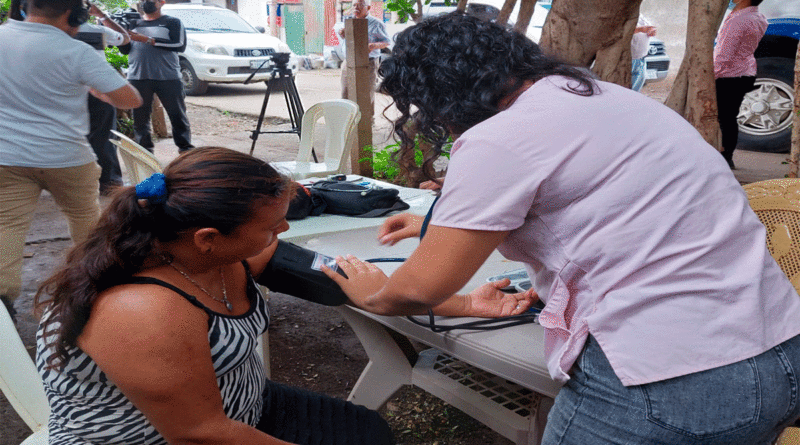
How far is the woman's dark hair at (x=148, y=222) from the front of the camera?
4.12ft

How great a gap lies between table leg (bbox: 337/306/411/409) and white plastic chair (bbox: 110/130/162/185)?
4.55 ft

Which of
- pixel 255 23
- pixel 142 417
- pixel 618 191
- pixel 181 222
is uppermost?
pixel 618 191

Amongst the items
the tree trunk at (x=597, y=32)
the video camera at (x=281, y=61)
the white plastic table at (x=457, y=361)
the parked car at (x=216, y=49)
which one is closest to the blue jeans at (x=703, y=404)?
the white plastic table at (x=457, y=361)

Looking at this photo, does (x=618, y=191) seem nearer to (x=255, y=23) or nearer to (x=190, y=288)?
(x=190, y=288)

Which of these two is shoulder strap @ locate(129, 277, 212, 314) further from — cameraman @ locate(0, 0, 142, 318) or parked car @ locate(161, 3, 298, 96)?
parked car @ locate(161, 3, 298, 96)

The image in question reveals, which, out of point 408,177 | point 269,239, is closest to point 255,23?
point 408,177

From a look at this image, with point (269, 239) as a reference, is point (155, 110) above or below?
below

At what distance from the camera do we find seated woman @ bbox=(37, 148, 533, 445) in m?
1.21

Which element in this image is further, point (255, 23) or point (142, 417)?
point (255, 23)

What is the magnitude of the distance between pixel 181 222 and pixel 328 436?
26.6 inches

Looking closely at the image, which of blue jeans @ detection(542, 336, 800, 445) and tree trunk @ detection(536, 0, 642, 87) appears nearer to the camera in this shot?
blue jeans @ detection(542, 336, 800, 445)

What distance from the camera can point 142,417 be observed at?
1.33 meters

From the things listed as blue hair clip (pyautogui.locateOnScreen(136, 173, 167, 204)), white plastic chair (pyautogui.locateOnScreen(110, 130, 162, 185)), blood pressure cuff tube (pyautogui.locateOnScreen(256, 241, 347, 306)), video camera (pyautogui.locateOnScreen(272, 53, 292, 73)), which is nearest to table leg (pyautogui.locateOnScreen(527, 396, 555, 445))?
blood pressure cuff tube (pyautogui.locateOnScreen(256, 241, 347, 306))

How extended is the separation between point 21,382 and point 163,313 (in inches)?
27.9
